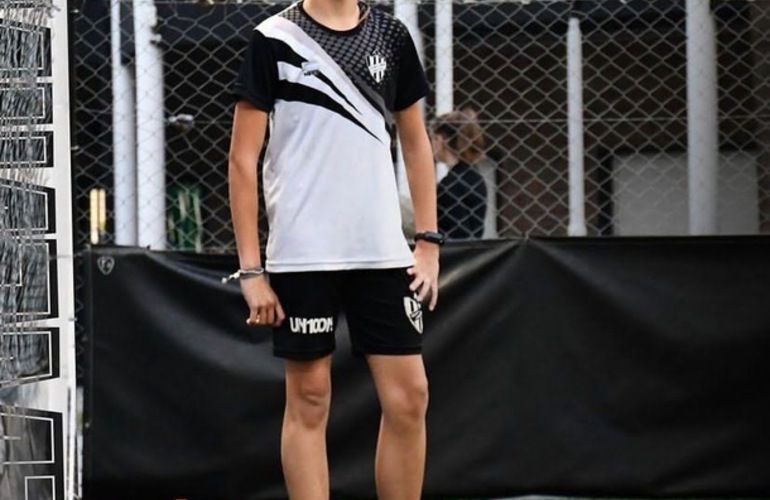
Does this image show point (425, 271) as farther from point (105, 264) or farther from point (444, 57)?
point (444, 57)

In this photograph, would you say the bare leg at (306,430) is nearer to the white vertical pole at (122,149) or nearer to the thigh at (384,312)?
the thigh at (384,312)

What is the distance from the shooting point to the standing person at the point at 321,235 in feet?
13.8

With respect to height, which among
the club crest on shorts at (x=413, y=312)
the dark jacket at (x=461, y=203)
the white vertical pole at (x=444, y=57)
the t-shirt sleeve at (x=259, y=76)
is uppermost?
the white vertical pole at (x=444, y=57)

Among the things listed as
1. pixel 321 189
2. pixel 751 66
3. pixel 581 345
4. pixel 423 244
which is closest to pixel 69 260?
pixel 321 189

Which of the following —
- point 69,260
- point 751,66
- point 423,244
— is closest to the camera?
point 69,260

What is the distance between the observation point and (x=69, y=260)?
4.17 m

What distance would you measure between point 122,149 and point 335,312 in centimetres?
379

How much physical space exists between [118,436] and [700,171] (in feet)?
9.37

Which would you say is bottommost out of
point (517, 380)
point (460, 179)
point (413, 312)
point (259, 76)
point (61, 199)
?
point (517, 380)

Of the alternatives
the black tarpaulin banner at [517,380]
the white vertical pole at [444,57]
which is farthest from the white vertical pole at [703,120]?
the white vertical pole at [444,57]

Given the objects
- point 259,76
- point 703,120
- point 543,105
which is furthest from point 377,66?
point 543,105

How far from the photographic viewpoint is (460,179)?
6355 mm

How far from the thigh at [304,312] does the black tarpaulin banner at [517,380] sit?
1481 mm

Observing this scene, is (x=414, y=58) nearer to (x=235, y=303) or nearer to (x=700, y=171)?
(x=235, y=303)
